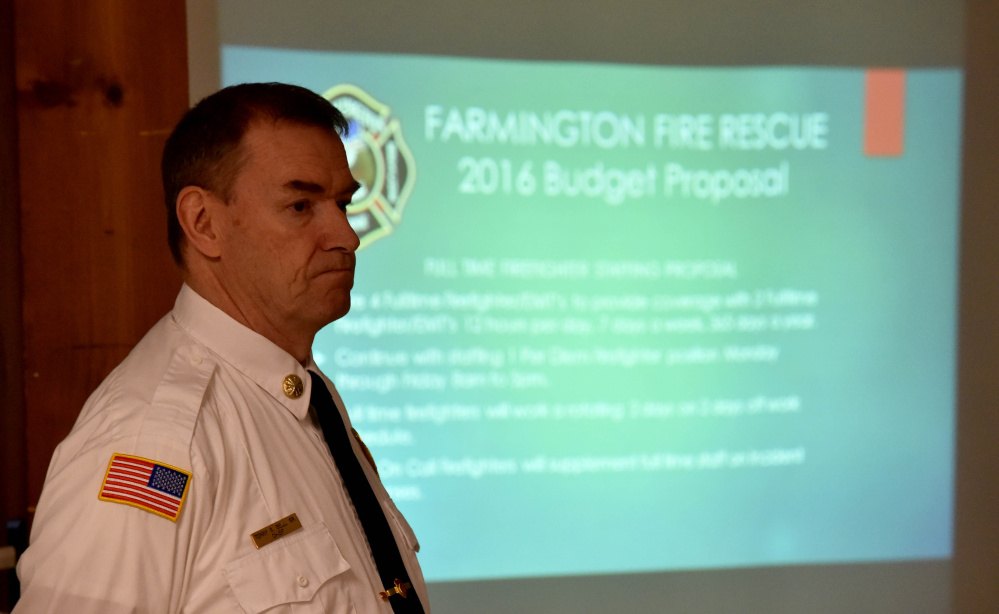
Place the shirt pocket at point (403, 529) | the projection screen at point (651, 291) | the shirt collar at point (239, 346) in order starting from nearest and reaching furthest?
1. the shirt collar at point (239, 346)
2. the shirt pocket at point (403, 529)
3. the projection screen at point (651, 291)

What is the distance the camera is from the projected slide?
85.0 inches

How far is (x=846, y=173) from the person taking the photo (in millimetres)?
2369

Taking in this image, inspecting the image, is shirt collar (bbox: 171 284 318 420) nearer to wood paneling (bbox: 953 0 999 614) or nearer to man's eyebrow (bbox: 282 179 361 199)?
man's eyebrow (bbox: 282 179 361 199)

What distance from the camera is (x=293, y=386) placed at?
105cm

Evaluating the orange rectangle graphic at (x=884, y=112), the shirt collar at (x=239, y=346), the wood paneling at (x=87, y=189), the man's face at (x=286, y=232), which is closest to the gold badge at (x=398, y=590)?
the shirt collar at (x=239, y=346)

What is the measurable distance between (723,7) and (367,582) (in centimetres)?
194

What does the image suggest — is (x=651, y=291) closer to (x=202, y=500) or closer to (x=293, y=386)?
(x=293, y=386)

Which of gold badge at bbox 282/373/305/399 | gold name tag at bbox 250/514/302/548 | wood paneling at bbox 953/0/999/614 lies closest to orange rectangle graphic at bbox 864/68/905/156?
wood paneling at bbox 953/0/999/614

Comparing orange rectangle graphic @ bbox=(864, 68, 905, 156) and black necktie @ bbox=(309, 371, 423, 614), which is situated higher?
orange rectangle graphic @ bbox=(864, 68, 905, 156)

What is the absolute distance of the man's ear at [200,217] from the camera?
1013mm

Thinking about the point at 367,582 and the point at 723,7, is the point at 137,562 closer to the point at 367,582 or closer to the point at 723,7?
the point at 367,582

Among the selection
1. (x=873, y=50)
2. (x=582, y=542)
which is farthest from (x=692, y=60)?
(x=582, y=542)

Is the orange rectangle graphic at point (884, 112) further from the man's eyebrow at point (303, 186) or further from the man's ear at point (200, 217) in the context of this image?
the man's ear at point (200, 217)

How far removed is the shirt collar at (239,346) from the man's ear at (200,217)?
0.20ft
